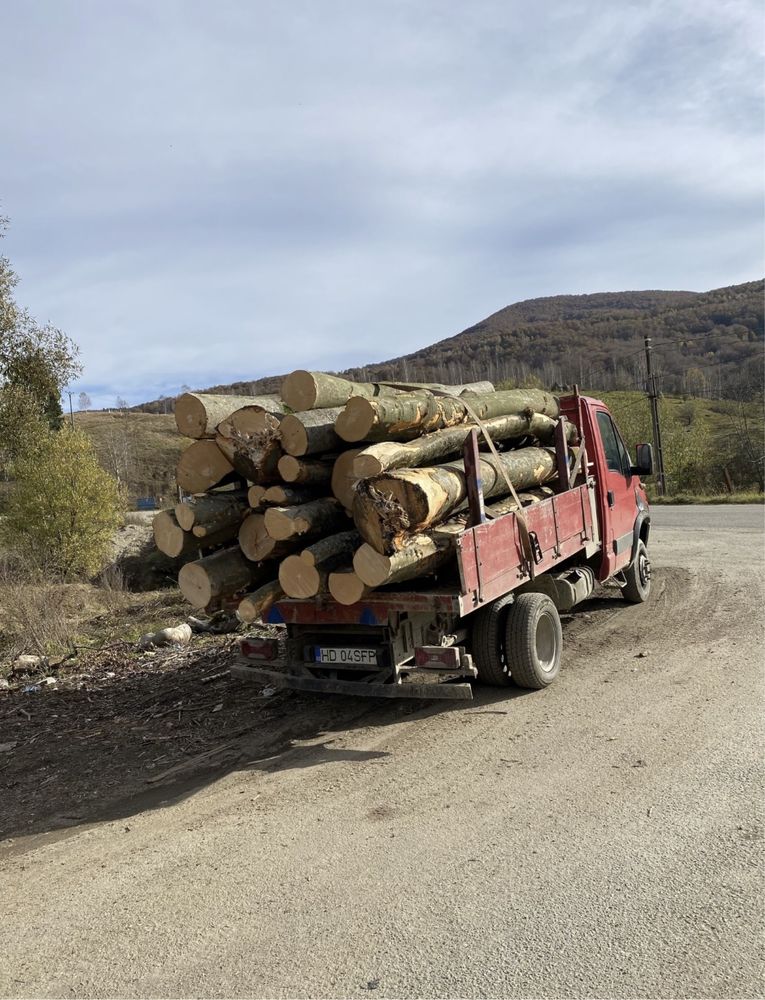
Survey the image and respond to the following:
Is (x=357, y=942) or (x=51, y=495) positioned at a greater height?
(x=51, y=495)

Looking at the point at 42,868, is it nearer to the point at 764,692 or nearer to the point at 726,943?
the point at 726,943

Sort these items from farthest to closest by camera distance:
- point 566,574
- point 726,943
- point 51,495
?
point 51,495
point 566,574
point 726,943

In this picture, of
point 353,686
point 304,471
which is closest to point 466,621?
point 353,686

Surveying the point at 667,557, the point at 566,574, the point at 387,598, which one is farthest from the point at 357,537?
the point at 667,557

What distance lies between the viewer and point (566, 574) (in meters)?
7.07

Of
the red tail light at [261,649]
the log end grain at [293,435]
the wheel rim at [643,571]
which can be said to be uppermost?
the log end grain at [293,435]

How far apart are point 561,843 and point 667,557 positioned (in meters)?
9.78

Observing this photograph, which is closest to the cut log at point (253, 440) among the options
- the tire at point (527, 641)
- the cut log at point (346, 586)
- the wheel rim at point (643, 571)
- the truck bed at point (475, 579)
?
the cut log at point (346, 586)

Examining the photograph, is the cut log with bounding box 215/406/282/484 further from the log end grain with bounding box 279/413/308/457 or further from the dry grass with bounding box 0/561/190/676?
the dry grass with bounding box 0/561/190/676

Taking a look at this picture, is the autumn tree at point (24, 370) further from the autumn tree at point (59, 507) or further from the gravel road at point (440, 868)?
the gravel road at point (440, 868)

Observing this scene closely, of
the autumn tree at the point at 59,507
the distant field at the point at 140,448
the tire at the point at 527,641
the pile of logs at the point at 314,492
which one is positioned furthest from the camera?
the distant field at the point at 140,448

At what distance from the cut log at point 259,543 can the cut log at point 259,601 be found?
22 cm

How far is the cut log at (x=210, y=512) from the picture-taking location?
5.13 metres

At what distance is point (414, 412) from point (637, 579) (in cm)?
486
